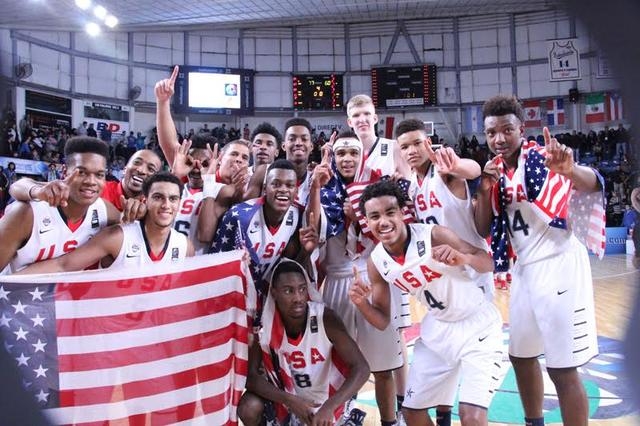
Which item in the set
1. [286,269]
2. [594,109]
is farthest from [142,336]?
[594,109]

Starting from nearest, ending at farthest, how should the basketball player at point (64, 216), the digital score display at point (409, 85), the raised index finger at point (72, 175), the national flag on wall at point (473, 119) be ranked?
the basketball player at point (64, 216) → the raised index finger at point (72, 175) → the digital score display at point (409, 85) → the national flag on wall at point (473, 119)

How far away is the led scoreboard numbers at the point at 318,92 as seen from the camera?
18.7 meters

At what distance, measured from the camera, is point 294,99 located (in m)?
18.8

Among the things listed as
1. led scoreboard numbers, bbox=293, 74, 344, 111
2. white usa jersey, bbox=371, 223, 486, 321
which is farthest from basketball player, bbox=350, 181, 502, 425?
led scoreboard numbers, bbox=293, 74, 344, 111

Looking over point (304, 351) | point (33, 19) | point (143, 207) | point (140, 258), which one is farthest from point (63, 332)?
point (33, 19)

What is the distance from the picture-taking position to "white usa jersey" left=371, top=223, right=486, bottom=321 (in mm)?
2848

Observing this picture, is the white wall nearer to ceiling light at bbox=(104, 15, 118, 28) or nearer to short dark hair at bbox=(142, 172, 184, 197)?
ceiling light at bbox=(104, 15, 118, 28)

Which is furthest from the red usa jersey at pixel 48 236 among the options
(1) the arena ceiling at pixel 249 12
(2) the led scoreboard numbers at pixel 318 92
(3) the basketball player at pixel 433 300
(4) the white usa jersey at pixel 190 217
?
(2) the led scoreboard numbers at pixel 318 92

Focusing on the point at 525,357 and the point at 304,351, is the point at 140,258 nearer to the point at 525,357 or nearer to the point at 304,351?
the point at 304,351

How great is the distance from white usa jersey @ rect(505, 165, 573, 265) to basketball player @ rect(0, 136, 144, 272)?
7.20ft

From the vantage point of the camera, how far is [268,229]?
3273 millimetres

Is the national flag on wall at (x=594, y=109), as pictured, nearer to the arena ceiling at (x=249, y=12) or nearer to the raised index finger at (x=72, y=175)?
the arena ceiling at (x=249, y=12)

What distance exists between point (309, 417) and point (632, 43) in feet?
7.60

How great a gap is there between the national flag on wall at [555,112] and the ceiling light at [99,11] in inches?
589
